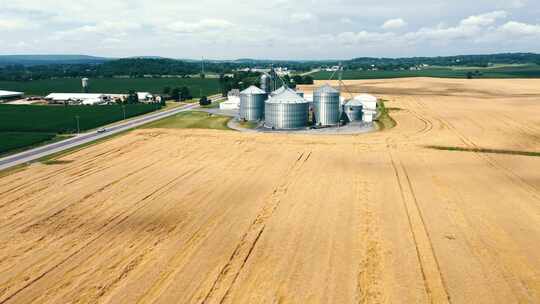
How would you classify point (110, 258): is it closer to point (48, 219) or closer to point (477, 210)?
point (48, 219)

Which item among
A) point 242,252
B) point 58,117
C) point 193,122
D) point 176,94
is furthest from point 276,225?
point 176,94

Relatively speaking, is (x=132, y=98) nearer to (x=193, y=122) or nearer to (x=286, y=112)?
(x=193, y=122)

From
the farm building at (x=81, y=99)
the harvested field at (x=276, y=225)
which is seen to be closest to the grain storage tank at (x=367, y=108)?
the harvested field at (x=276, y=225)

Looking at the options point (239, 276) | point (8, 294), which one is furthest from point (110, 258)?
point (239, 276)

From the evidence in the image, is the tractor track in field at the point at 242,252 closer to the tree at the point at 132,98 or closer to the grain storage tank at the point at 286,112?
the grain storage tank at the point at 286,112

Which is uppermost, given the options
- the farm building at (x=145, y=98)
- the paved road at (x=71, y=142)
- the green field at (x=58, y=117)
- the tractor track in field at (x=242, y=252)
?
the farm building at (x=145, y=98)

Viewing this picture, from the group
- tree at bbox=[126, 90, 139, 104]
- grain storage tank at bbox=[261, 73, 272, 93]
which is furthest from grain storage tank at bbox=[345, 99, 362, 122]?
tree at bbox=[126, 90, 139, 104]

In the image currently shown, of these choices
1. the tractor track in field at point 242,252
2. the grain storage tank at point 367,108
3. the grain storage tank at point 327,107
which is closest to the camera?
the tractor track in field at point 242,252
